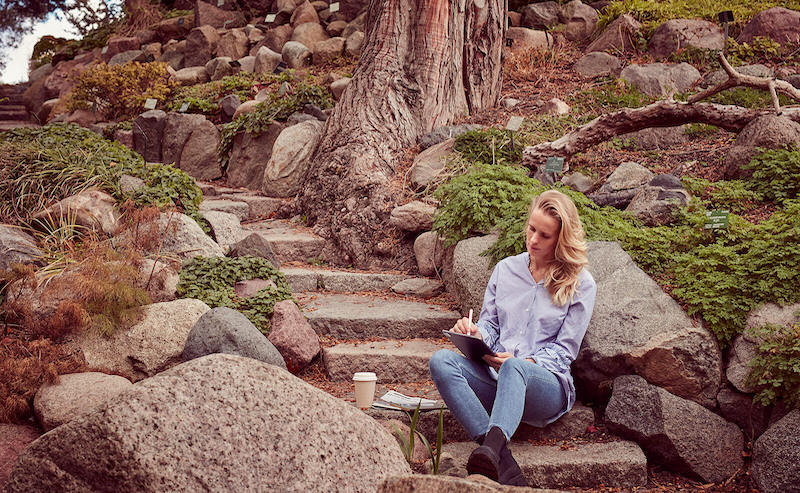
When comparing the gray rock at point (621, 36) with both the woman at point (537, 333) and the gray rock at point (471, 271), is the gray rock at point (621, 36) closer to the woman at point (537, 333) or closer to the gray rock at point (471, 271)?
the gray rock at point (471, 271)

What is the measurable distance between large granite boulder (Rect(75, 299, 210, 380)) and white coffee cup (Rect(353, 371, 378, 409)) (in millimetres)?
1205

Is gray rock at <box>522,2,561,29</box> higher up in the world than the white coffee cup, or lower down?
higher up

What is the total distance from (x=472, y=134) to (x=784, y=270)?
3709 mm

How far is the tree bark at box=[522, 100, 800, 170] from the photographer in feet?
20.1

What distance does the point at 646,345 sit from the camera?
3.75 m

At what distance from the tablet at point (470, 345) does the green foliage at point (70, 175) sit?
3.07 meters

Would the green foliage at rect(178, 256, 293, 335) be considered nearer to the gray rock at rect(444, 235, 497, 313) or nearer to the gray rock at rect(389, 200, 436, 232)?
the gray rock at rect(444, 235, 497, 313)

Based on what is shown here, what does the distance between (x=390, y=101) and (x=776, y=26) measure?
5427 mm

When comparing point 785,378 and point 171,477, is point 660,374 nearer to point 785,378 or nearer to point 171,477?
point 785,378

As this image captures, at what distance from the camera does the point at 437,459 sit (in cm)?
329

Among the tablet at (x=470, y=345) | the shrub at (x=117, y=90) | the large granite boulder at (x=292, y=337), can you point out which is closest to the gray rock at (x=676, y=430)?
the tablet at (x=470, y=345)

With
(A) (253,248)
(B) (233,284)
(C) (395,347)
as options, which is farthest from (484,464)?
(A) (253,248)

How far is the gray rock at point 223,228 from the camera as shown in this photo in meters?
5.90

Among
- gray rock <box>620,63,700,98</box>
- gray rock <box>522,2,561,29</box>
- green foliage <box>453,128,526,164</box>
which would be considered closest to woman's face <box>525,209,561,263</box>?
green foliage <box>453,128,526,164</box>
